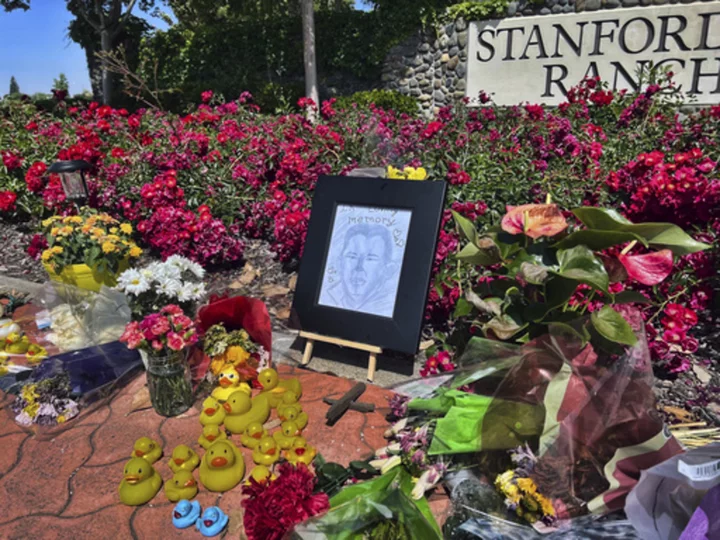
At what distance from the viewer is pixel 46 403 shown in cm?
228

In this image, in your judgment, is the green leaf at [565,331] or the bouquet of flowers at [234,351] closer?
the green leaf at [565,331]

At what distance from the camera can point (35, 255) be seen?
3848 mm

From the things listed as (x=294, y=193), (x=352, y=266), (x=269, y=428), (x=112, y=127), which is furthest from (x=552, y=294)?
(x=112, y=127)

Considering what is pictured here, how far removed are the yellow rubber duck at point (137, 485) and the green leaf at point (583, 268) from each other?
1.59 m

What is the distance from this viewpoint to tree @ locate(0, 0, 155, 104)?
15719 millimetres

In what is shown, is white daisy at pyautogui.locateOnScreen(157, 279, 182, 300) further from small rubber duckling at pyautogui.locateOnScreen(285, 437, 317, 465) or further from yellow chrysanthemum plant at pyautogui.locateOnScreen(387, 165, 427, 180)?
yellow chrysanthemum plant at pyautogui.locateOnScreen(387, 165, 427, 180)

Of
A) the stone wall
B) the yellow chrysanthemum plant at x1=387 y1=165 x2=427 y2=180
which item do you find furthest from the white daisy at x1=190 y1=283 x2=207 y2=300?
the stone wall

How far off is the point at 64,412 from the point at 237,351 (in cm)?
83

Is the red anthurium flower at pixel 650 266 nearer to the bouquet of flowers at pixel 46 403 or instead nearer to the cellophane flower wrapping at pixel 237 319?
the cellophane flower wrapping at pixel 237 319

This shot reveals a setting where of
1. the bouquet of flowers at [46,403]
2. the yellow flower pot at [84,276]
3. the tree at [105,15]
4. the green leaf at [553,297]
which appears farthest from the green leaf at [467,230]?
the tree at [105,15]

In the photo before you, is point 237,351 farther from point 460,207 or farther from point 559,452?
point 559,452

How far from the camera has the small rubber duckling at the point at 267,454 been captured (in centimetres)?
193

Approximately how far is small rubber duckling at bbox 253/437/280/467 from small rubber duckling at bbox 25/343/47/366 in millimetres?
1265

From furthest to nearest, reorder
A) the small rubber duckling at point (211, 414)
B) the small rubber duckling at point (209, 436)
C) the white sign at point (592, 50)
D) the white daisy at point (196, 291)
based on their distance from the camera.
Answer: the white sign at point (592, 50), the white daisy at point (196, 291), the small rubber duckling at point (211, 414), the small rubber duckling at point (209, 436)
